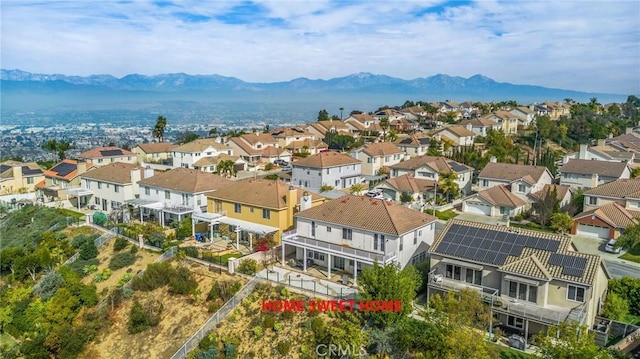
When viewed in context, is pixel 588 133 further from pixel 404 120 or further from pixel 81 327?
pixel 81 327

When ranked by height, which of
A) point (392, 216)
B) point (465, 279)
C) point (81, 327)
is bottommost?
point (81, 327)

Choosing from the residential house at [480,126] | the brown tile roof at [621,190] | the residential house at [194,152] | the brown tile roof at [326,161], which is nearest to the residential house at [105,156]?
the residential house at [194,152]

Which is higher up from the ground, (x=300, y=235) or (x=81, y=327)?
(x=300, y=235)

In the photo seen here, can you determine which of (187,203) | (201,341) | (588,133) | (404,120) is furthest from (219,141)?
(588,133)

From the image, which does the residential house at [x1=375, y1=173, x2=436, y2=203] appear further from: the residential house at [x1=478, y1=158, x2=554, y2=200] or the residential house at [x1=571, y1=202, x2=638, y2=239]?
the residential house at [x1=571, y1=202, x2=638, y2=239]

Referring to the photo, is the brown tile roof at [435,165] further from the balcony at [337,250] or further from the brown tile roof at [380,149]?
the balcony at [337,250]

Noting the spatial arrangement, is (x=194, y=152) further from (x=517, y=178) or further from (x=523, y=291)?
(x=523, y=291)
